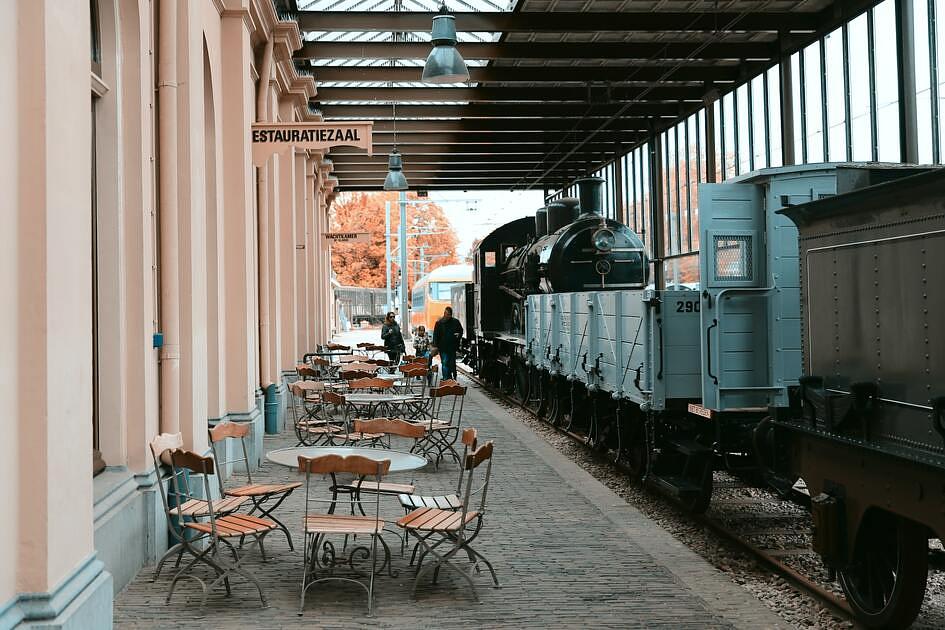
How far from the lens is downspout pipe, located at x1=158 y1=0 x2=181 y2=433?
7191 mm

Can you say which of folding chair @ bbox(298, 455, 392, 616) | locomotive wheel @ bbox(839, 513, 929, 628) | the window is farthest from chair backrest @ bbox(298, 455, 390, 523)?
the window

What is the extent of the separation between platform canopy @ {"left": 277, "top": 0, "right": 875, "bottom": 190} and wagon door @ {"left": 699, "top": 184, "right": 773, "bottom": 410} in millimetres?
6374

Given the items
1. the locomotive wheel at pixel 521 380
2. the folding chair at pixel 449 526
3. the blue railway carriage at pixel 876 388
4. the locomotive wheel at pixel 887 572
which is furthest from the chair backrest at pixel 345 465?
the locomotive wheel at pixel 521 380

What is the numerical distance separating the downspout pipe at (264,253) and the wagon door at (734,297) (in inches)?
267

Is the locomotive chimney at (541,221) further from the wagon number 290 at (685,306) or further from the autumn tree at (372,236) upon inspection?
the autumn tree at (372,236)

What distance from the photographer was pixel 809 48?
17312 mm

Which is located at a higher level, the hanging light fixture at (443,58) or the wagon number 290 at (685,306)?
the hanging light fixture at (443,58)

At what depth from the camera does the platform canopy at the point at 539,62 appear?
15297 millimetres

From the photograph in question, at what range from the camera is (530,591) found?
5961mm

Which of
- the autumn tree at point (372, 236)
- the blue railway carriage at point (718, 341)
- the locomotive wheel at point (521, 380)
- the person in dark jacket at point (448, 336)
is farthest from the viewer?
the autumn tree at point (372, 236)

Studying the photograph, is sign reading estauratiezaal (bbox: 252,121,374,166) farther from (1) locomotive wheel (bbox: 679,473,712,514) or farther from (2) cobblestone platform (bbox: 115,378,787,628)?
(1) locomotive wheel (bbox: 679,473,712,514)

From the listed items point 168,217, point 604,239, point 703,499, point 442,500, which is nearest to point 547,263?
point 604,239

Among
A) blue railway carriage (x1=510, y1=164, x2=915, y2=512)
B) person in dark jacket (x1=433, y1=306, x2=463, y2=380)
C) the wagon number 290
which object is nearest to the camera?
blue railway carriage (x1=510, y1=164, x2=915, y2=512)

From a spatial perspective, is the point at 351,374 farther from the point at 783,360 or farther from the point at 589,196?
the point at 783,360
